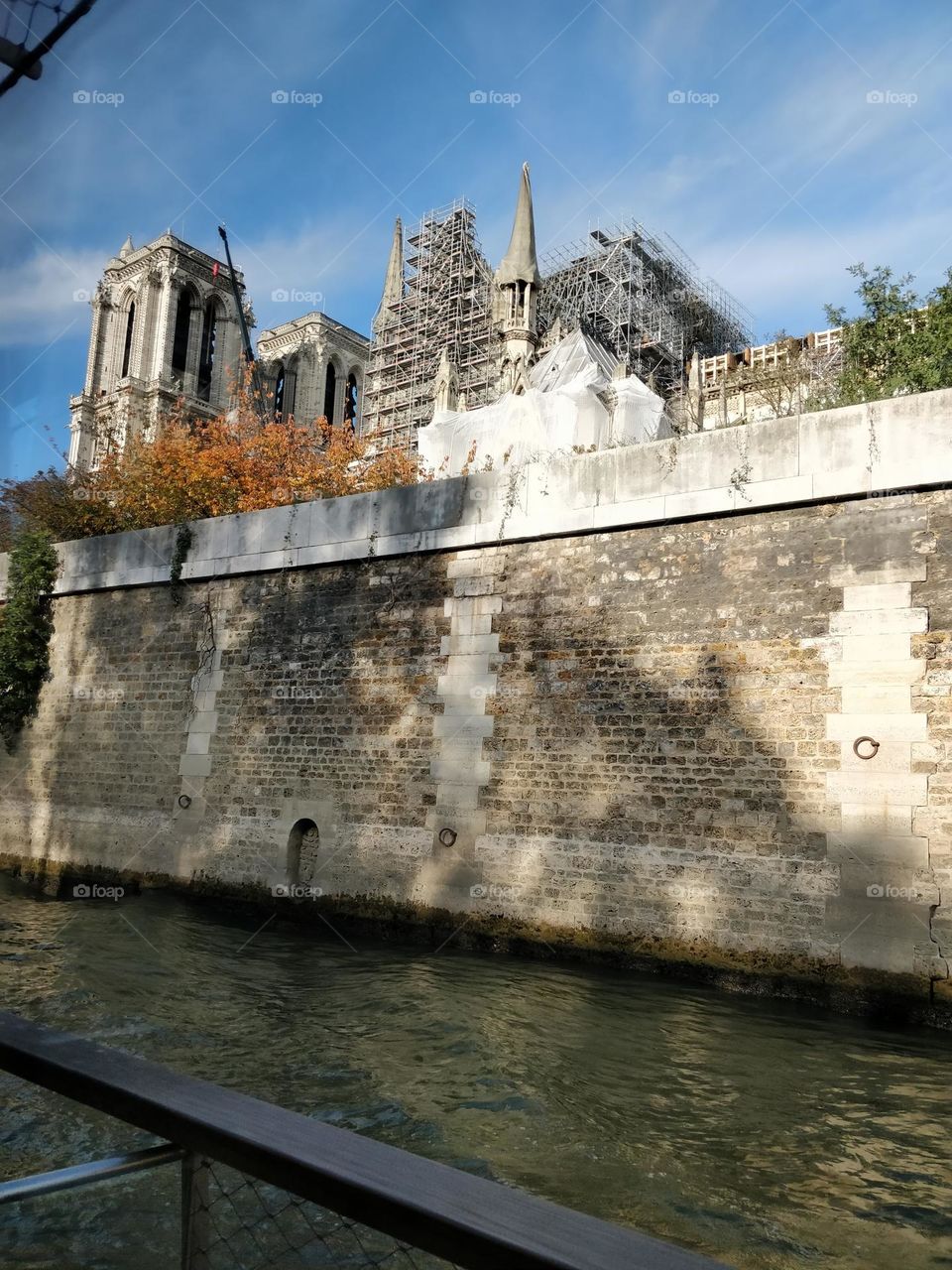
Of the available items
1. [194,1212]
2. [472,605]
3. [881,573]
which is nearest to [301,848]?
[472,605]

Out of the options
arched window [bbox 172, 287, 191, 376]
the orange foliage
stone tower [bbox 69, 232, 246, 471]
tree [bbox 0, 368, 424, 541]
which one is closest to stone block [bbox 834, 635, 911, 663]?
the orange foliage

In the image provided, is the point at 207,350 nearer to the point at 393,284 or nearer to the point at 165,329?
the point at 165,329

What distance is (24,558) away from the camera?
13.5m

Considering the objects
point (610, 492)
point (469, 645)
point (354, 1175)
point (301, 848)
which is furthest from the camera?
point (301, 848)

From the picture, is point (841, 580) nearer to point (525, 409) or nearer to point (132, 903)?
point (132, 903)

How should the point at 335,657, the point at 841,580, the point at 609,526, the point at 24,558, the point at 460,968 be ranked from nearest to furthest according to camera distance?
the point at 841,580, the point at 460,968, the point at 609,526, the point at 335,657, the point at 24,558

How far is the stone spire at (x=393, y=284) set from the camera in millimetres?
43872

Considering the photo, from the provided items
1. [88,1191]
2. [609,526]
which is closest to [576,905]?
[609,526]

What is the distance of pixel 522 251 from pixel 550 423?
27.6 feet

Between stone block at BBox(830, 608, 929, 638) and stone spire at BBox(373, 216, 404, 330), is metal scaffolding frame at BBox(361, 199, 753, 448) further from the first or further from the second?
stone block at BBox(830, 608, 929, 638)

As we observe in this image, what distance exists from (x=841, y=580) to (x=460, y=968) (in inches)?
167

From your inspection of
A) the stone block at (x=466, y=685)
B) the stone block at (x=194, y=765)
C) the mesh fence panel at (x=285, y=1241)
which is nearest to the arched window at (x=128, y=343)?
the stone block at (x=194, y=765)

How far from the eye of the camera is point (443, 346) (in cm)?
3784

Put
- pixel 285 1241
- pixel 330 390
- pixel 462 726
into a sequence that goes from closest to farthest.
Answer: pixel 285 1241 → pixel 462 726 → pixel 330 390
